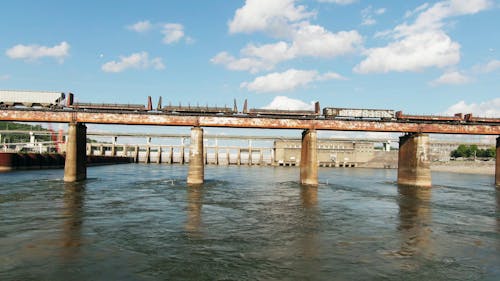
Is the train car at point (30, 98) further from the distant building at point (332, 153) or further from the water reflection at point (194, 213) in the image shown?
the distant building at point (332, 153)

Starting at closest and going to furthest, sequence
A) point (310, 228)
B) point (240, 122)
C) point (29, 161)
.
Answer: point (310, 228) → point (240, 122) → point (29, 161)

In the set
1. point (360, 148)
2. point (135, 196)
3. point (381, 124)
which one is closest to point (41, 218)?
point (135, 196)

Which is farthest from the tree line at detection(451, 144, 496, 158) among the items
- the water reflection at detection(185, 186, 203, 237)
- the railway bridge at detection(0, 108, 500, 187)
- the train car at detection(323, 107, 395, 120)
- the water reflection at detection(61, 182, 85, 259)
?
the water reflection at detection(61, 182, 85, 259)

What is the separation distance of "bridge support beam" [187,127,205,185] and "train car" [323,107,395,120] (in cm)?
1677

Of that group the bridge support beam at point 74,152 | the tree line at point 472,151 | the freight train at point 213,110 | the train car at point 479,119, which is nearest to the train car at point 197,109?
the freight train at point 213,110

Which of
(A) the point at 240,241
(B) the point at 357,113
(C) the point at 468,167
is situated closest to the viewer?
(A) the point at 240,241

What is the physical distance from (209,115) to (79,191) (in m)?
17.0

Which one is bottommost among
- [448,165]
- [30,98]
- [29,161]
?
[448,165]

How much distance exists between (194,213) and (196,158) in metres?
18.4

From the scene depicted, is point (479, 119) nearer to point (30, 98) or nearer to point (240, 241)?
point (240, 241)

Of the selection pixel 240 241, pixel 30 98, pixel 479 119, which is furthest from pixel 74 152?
pixel 479 119

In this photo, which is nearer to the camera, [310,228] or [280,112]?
[310,228]

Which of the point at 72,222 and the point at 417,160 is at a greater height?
the point at 417,160

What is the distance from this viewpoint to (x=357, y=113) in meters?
44.6
